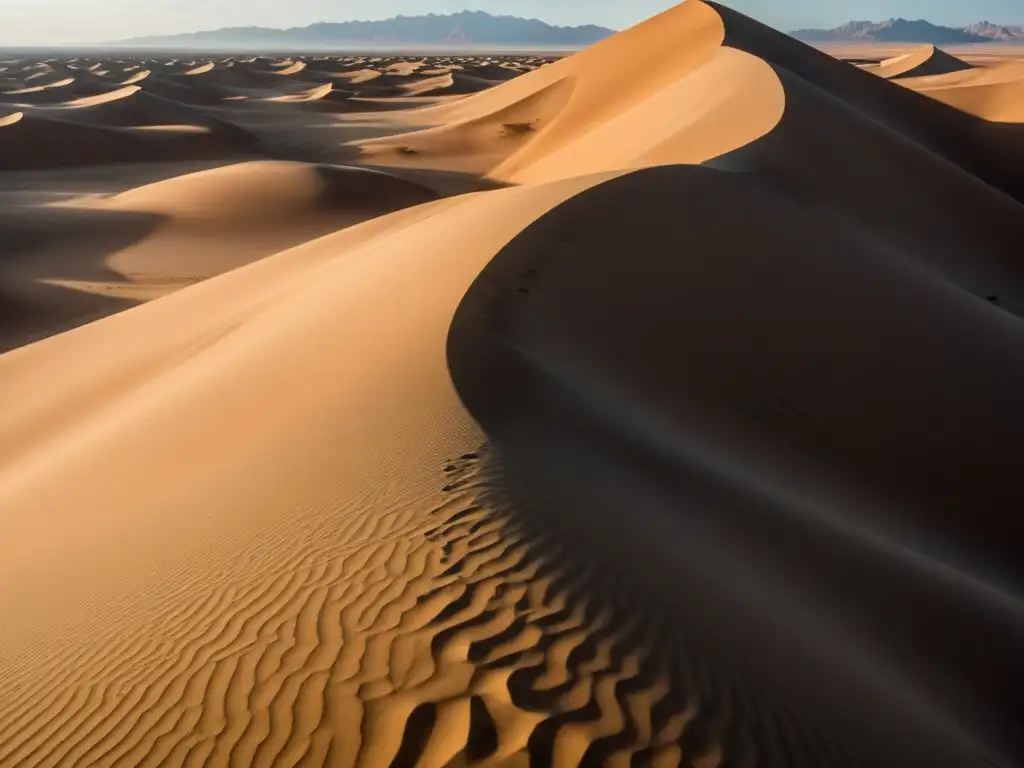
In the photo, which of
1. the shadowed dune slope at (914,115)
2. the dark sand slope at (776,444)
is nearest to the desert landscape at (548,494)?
the dark sand slope at (776,444)

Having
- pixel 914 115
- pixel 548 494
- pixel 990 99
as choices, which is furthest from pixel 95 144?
pixel 548 494

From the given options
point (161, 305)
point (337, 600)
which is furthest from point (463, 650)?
point (161, 305)

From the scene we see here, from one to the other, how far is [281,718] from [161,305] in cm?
920

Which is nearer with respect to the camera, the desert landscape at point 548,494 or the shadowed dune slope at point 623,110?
the desert landscape at point 548,494

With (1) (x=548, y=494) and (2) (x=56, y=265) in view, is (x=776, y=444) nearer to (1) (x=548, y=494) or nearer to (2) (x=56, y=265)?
(1) (x=548, y=494)

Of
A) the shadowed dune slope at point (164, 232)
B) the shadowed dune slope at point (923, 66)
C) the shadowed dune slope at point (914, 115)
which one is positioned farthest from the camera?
the shadowed dune slope at point (923, 66)

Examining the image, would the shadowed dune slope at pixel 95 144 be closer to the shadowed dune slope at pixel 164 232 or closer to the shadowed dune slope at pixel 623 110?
the shadowed dune slope at pixel 623 110

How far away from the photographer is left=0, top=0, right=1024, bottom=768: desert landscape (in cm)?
296

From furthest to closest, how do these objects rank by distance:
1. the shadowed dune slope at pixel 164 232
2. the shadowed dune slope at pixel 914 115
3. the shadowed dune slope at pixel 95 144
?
1. the shadowed dune slope at pixel 95 144
2. the shadowed dune slope at pixel 914 115
3. the shadowed dune slope at pixel 164 232

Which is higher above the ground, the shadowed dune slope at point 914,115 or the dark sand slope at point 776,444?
the dark sand slope at point 776,444

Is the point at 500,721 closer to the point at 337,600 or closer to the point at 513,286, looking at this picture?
the point at 337,600

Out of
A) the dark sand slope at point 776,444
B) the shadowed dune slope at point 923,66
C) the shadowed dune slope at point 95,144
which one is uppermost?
the dark sand slope at point 776,444

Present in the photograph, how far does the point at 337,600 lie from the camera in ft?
10.9

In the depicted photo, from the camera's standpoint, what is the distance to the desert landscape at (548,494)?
9.71 ft
